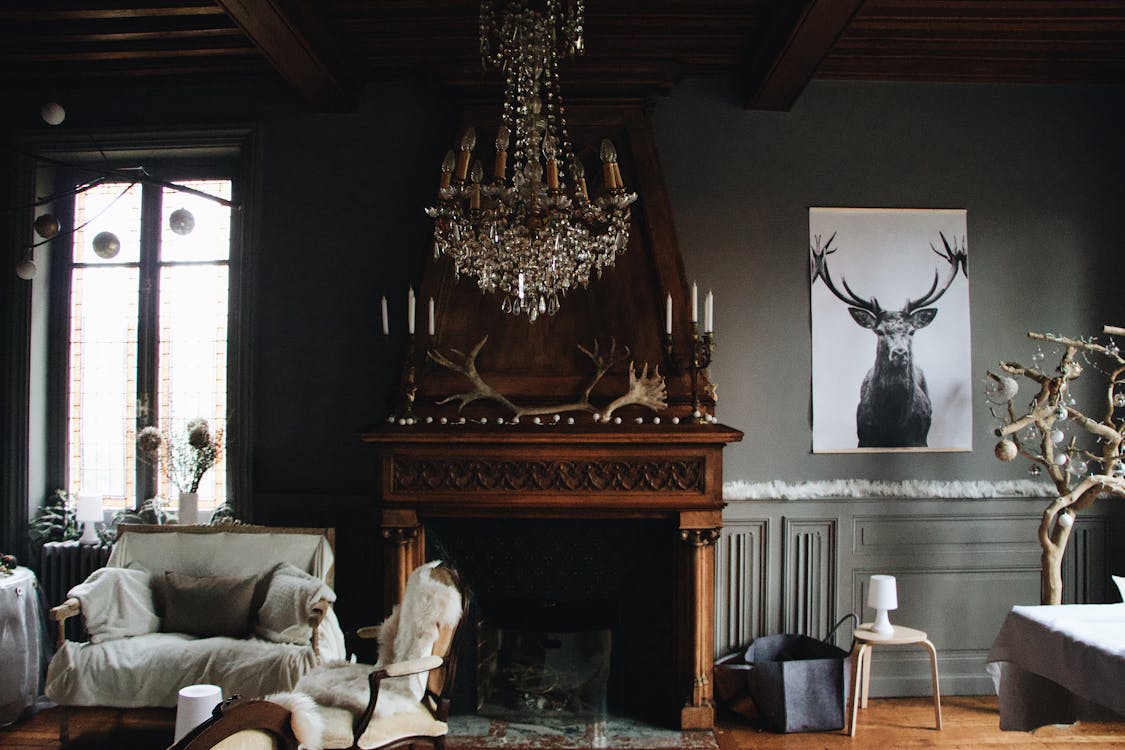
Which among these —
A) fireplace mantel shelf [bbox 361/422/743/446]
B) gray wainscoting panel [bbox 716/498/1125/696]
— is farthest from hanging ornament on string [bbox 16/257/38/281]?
gray wainscoting panel [bbox 716/498/1125/696]

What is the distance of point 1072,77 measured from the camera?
4.46 m

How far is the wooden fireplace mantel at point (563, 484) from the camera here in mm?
3773

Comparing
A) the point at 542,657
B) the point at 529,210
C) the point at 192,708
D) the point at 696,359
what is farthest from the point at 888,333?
the point at 192,708

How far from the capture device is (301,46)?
3664 mm

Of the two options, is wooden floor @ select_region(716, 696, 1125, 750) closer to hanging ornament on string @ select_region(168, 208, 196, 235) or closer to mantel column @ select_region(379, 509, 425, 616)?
mantel column @ select_region(379, 509, 425, 616)

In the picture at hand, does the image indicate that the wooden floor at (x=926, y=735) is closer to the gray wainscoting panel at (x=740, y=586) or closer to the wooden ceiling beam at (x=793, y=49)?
the gray wainscoting panel at (x=740, y=586)

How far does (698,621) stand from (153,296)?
365 centimetres

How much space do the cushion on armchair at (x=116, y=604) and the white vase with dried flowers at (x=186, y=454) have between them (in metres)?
0.52

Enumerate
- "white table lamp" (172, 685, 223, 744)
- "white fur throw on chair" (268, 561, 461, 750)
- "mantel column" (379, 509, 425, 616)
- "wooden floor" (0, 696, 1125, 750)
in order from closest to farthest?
"white table lamp" (172, 685, 223, 744) → "white fur throw on chair" (268, 561, 461, 750) → "wooden floor" (0, 696, 1125, 750) → "mantel column" (379, 509, 425, 616)

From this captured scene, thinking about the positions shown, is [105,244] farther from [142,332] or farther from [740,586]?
[740,586]

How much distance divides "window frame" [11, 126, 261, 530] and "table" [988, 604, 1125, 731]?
3742mm

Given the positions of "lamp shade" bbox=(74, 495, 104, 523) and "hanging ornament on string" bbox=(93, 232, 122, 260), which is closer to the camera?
"hanging ornament on string" bbox=(93, 232, 122, 260)

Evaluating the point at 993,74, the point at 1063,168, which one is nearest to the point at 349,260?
the point at 993,74

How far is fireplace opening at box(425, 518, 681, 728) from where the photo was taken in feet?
13.4
